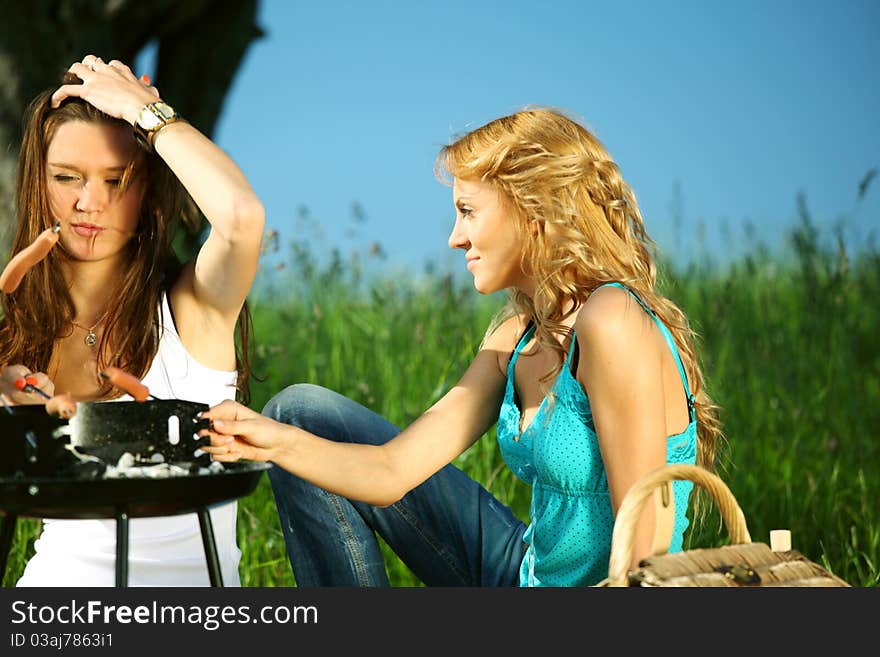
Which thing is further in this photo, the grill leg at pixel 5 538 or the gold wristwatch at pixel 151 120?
the gold wristwatch at pixel 151 120

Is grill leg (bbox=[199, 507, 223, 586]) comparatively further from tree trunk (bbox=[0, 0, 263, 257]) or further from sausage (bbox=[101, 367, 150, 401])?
tree trunk (bbox=[0, 0, 263, 257])

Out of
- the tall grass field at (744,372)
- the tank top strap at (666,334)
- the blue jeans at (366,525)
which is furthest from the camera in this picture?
the tall grass field at (744,372)

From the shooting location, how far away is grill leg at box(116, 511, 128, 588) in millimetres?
2096

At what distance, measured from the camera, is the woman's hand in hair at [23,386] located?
2.37m

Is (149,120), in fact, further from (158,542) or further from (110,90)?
(158,542)

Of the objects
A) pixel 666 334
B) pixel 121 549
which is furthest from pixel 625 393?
pixel 121 549

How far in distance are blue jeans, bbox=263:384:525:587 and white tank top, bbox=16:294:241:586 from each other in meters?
0.21

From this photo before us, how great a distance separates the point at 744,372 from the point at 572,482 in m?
2.73

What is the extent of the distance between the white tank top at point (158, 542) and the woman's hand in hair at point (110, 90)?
50 centimetres

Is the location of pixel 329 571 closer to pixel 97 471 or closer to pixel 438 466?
pixel 438 466

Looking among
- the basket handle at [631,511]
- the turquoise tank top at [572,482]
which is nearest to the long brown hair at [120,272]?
the turquoise tank top at [572,482]

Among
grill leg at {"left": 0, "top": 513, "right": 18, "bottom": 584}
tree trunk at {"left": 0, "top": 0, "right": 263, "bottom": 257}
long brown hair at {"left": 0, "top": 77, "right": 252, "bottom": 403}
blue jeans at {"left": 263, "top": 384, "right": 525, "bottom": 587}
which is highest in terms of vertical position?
tree trunk at {"left": 0, "top": 0, "right": 263, "bottom": 257}

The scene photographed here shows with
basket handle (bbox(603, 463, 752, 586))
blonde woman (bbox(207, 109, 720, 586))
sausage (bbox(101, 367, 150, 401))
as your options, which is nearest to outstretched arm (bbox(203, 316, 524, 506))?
blonde woman (bbox(207, 109, 720, 586))

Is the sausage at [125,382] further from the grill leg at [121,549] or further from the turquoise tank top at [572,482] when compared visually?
the turquoise tank top at [572,482]
